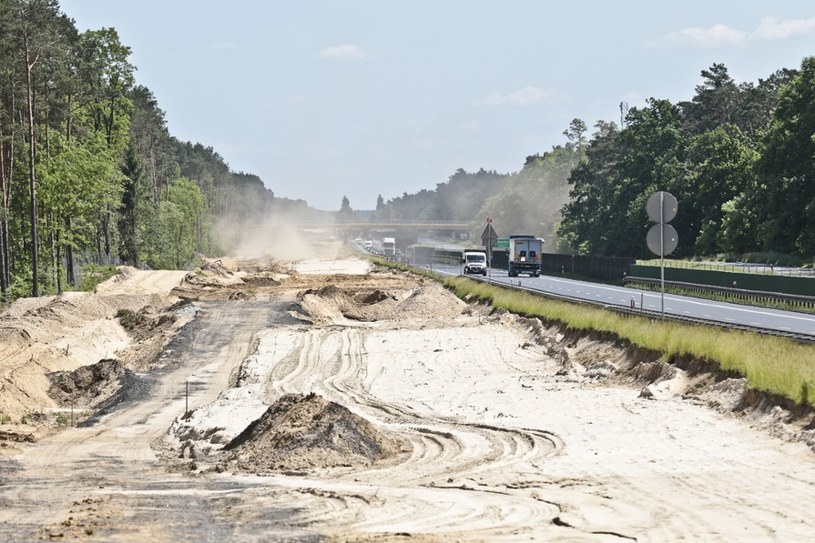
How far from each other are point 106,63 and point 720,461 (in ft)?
264

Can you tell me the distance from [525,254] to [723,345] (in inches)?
2620

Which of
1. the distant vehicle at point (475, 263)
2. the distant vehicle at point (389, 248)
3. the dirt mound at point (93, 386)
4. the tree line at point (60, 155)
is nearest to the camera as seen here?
the dirt mound at point (93, 386)

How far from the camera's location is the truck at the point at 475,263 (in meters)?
95.9

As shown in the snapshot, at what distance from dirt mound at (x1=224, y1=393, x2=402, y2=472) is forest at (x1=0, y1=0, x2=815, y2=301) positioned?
47017 mm

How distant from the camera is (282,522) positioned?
12.8 m

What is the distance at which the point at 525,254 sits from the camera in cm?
9000

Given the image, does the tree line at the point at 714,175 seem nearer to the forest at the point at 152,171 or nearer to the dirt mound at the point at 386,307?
the forest at the point at 152,171

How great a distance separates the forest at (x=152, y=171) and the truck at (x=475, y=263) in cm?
1815

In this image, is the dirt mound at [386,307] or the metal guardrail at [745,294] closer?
the metal guardrail at [745,294]

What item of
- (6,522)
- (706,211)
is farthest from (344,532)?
(706,211)

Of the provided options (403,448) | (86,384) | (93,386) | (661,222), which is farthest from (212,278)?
(403,448)

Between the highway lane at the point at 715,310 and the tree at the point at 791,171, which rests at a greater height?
the tree at the point at 791,171

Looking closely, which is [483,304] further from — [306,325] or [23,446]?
[23,446]

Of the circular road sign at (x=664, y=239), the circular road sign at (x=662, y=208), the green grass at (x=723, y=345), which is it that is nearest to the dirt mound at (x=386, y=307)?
the green grass at (x=723, y=345)
